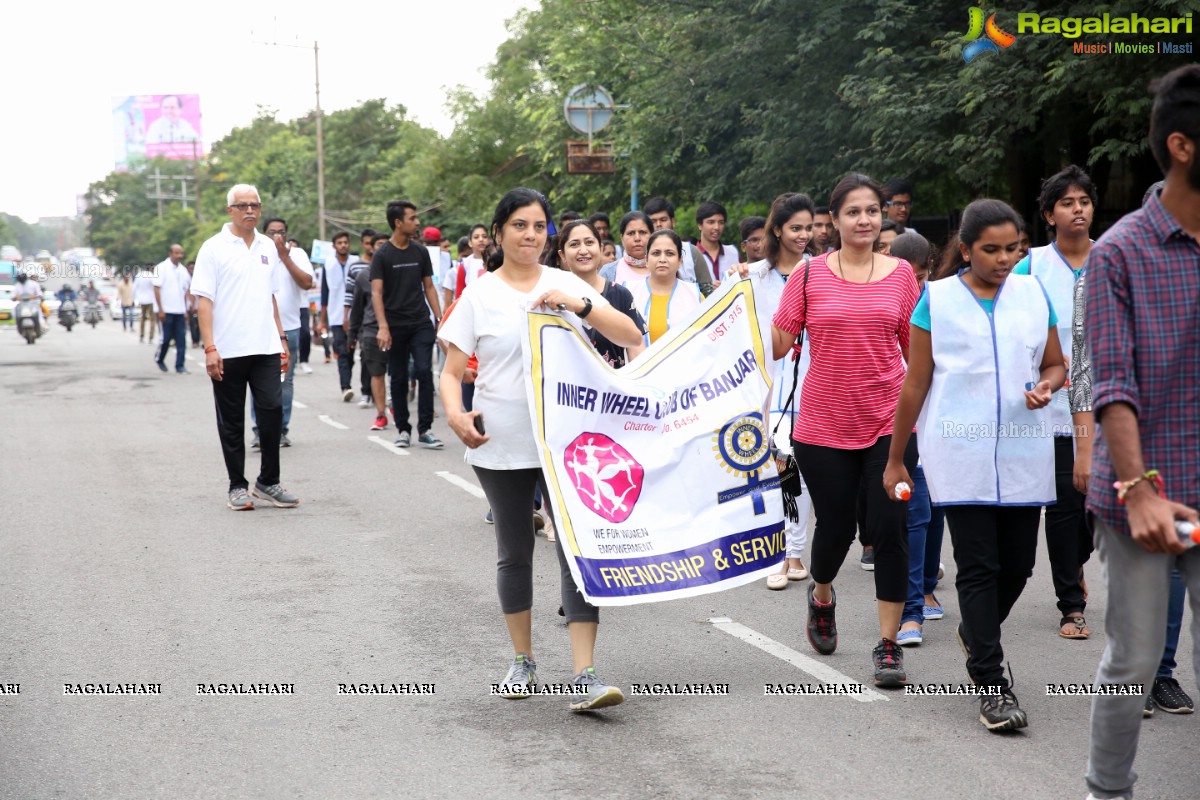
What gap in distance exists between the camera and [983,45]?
14531 mm

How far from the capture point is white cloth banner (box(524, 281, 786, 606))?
5047mm

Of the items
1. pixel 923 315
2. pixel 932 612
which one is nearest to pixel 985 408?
pixel 923 315

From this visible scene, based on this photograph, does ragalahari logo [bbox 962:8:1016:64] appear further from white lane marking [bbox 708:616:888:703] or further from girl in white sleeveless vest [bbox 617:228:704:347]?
white lane marking [bbox 708:616:888:703]

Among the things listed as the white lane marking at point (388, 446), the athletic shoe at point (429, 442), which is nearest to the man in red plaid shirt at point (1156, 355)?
the white lane marking at point (388, 446)

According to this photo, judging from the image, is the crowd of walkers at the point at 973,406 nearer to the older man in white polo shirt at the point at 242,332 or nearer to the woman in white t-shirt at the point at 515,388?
the woman in white t-shirt at the point at 515,388

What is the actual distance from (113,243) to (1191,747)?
111 m

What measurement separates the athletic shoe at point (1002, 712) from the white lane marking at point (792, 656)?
0.48 meters

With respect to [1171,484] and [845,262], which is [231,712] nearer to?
[845,262]

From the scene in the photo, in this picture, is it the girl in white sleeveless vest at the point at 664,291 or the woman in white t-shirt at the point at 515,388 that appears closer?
the woman in white t-shirt at the point at 515,388

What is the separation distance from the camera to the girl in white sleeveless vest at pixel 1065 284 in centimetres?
582

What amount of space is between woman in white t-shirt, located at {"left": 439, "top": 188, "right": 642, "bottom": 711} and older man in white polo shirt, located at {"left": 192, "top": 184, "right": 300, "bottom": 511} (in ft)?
14.6

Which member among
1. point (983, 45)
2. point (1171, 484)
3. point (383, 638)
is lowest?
point (383, 638)

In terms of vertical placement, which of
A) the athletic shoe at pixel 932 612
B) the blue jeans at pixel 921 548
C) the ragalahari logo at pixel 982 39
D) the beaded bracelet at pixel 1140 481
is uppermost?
the ragalahari logo at pixel 982 39

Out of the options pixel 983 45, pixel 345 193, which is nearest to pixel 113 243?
pixel 345 193
